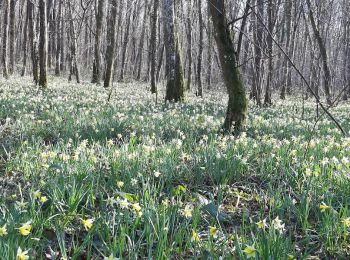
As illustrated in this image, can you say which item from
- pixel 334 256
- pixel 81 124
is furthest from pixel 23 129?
pixel 334 256

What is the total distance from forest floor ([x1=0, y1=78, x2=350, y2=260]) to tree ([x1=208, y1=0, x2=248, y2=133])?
31.9 inches

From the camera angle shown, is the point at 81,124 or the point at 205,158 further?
the point at 81,124

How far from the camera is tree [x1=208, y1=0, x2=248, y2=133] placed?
664 centimetres

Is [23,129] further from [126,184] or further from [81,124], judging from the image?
[126,184]

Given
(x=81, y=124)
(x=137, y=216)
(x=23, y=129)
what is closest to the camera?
(x=137, y=216)

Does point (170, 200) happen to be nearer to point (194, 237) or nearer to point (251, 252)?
point (194, 237)

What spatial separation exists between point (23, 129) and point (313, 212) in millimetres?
4352

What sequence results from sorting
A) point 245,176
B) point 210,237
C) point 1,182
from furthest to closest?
1. point 245,176
2. point 1,182
3. point 210,237

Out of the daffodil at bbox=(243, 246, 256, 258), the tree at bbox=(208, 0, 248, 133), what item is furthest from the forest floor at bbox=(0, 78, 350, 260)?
the tree at bbox=(208, 0, 248, 133)

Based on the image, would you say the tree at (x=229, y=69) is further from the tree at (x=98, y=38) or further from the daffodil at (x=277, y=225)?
the tree at (x=98, y=38)

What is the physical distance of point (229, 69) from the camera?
6.78 metres

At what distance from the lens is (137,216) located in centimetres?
267

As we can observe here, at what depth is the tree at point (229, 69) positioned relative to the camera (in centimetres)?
664

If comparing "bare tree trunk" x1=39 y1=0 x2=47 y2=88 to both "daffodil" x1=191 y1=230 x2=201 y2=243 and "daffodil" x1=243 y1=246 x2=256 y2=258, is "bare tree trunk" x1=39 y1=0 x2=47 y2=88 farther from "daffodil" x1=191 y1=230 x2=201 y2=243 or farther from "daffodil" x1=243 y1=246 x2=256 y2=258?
"daffodil" x1=243 y1=246 x2=256 y2=258
